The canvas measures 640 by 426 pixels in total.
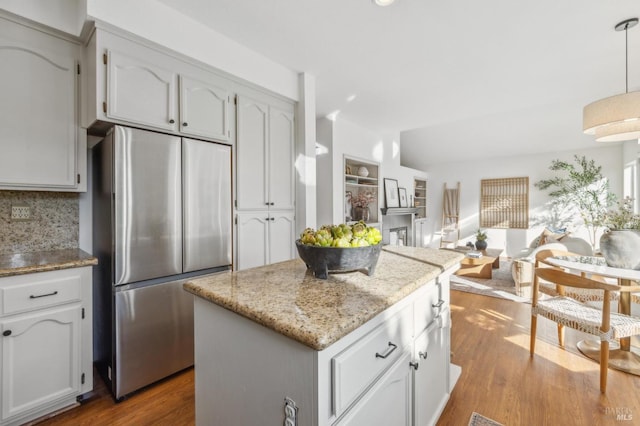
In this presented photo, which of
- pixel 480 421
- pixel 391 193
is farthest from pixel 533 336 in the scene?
pixel 391 193

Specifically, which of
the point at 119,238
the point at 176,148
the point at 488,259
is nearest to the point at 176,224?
the point at 119,238

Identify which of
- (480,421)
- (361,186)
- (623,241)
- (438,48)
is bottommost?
(480,421)

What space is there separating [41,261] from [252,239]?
4.36 ft

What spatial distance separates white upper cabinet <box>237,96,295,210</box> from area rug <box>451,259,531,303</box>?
2974 millimetres

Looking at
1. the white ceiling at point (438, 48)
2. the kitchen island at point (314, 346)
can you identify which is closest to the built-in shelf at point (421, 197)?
the white ceiling at point (438, 48)

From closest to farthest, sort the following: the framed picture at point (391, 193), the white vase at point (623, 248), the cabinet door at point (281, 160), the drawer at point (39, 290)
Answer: the drawer at point (39, 290)
the white vase at point (623, 248)
the cabinet door at point (281, 160)
the framed picture at point (391, 193)

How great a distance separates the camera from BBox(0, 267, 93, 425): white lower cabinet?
5.00 feet

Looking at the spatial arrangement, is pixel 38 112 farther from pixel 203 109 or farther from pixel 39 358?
pixel 39 358

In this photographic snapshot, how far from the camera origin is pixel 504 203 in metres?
7.05

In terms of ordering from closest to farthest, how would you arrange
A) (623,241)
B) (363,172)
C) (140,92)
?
(140,92) < (623,241) < (363,172)

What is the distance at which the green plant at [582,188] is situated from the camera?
18.9 feet

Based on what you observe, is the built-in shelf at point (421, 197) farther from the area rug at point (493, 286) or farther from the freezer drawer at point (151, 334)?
the freezer drawer at point (151, 334)

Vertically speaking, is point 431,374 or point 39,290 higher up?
point 39,290

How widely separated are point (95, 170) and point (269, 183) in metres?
1.28
